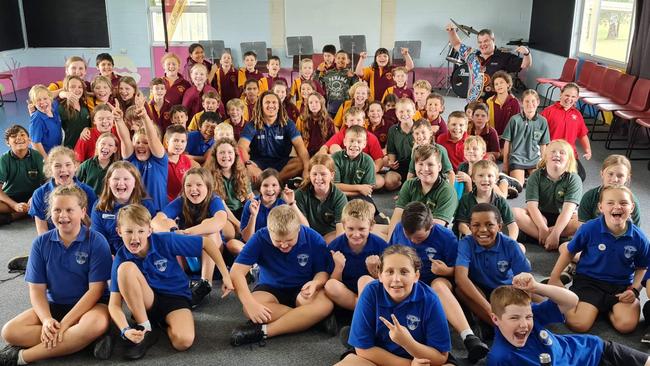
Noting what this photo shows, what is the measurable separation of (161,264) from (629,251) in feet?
8.15

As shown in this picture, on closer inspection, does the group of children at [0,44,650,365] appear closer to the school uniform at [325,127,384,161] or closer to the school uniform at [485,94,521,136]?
the school uniform at [325,127,384,161]

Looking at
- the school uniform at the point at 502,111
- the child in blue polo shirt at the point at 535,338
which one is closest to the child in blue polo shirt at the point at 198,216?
the child in blue polo shirt at the point at 535,338

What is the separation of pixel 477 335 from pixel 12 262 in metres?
3.01

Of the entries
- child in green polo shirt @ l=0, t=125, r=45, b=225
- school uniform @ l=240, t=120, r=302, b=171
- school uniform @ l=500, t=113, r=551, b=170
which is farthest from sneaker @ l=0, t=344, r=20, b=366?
school uniform @ l=500, t=113, r=551, b=170

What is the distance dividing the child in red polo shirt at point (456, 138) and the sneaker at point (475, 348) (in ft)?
7.72

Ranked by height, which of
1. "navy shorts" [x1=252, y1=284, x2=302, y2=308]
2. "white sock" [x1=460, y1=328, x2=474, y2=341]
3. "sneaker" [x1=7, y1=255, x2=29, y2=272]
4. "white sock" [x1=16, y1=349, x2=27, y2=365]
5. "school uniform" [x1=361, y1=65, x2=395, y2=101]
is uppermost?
"school uniform" [x1=361, y1=65, x2=395, y2=101]

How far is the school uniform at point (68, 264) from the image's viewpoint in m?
2.93

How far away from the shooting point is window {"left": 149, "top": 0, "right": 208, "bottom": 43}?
10.7 m

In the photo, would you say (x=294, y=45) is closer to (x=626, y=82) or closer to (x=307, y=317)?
(x=626, y=82)

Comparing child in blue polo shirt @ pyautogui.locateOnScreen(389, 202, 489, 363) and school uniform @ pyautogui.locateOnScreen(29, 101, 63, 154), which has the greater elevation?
school uniform @ pyautogui.locateOnScreen(29, 101, 63, 154)

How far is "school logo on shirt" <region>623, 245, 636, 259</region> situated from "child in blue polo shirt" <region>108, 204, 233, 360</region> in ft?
6.90

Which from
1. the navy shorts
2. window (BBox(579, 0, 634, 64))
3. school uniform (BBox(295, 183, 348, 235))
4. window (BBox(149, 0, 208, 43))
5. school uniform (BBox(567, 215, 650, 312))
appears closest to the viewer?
school uniform (BBox(567, 215, 650, 312))

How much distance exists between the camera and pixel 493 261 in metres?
3.10

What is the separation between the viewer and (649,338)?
2.97 meters
